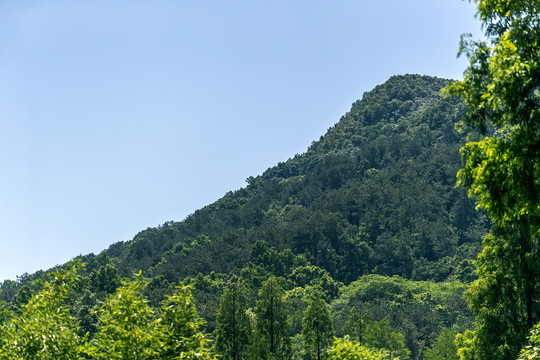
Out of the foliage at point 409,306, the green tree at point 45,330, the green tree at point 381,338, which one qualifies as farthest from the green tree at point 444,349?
the green tree at point 45,330

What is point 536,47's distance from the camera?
9.34 meters

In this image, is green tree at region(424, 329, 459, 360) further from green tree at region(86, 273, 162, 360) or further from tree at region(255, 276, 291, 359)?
green tree at region(86, 273, 162, 360)

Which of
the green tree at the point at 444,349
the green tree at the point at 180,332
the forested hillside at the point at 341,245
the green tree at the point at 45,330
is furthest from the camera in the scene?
the forested hillside at the point at 341,245

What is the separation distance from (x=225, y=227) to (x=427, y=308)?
58.6 meters

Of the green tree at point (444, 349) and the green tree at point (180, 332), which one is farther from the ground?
the green tree at point (180, 332)

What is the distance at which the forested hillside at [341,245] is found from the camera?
78.9m

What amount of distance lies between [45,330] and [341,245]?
103253mm

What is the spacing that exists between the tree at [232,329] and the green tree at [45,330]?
26.9 meters

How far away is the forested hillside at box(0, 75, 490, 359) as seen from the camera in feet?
259

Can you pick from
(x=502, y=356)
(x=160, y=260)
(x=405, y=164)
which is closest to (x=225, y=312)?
(x=502, y=356)

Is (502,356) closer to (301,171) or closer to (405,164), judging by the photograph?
(405,164)

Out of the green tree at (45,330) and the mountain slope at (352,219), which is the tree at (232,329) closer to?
the green tree at (45,330)

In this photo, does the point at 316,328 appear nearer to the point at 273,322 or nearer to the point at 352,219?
the point at 273,322

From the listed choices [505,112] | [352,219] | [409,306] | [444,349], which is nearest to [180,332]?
[505,112]
